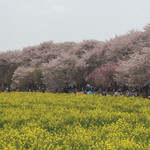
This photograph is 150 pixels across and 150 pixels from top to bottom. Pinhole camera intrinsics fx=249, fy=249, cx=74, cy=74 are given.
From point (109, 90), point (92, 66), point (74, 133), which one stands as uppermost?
point (92, 66)

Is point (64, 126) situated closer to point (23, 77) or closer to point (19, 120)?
point (19, 120)

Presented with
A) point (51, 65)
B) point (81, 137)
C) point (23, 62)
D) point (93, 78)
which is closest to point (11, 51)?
point (23, 62)

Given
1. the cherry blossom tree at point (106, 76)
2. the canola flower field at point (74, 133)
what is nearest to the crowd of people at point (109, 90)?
the cherry blossom tree at point (106, 76)

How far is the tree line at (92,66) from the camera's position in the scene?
40.2 metres

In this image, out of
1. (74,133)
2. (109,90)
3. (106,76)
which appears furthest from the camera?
(109,90)

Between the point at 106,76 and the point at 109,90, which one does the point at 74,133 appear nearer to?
the point at 106,76

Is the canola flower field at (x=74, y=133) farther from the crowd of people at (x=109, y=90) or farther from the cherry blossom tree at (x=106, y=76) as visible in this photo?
the cherry blossom tree at (x=106, y=76)

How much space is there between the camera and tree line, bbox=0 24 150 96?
40.2 meters

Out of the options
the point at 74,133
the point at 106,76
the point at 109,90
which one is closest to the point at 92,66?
the point at 106,76

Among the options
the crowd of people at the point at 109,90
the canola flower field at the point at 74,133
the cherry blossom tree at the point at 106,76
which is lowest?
the canola flower field at the point at 74,133

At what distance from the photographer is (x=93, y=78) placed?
50.6 m

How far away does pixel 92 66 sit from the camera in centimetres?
5884

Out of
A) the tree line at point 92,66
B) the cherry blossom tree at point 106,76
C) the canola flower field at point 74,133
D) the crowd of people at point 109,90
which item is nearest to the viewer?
the canola flower field at point 74,133

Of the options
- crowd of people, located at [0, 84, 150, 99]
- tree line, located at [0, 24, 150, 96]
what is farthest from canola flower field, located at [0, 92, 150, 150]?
crowd of people, located at [0, 84, 150, 99]
